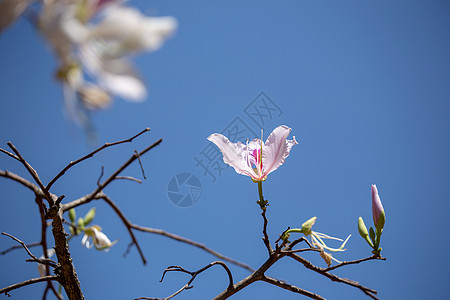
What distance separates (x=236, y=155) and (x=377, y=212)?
0.67 ft

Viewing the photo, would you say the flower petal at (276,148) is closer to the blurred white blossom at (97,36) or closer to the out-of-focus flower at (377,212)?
the out-of-focus flower at (377,212)

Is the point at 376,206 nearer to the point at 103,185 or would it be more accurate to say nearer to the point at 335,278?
the point at 335,278

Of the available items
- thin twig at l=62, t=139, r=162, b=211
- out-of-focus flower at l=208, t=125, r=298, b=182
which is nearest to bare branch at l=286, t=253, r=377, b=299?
out-of-focus flower at l=208, t=125, r=298, b=182

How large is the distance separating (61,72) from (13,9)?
0.03 meters

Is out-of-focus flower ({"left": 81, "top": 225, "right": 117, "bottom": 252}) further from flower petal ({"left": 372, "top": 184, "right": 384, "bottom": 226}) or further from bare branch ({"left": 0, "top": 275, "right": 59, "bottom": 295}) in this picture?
flower petal ({"left": 372, "top": 184, "right": 384, "bottom": 226})

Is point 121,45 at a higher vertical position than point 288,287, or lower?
higher

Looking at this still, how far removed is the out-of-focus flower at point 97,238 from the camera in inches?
24.2

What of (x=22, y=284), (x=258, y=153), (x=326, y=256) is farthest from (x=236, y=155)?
(x=22, y=284)

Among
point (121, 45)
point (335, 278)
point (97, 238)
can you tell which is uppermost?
point (97, 238)

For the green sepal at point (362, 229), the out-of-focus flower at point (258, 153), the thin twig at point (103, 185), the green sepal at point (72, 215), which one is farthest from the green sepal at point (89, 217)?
the green sepal at point (362, 229)

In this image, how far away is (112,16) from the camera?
0.54 ft

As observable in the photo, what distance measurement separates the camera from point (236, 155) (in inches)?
19.2

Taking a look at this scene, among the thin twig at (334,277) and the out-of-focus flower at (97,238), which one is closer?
the thin twig at (334,277)

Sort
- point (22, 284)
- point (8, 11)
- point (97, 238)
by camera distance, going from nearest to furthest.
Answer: point (8, 11), point (22, 284), point (97, 238)
